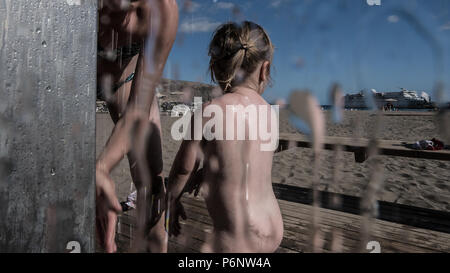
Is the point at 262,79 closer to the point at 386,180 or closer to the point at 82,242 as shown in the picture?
the point at 82,242

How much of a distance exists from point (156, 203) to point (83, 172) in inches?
21.2

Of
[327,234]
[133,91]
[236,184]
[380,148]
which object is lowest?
[327,234]

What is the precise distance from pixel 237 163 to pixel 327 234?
40.2 inches

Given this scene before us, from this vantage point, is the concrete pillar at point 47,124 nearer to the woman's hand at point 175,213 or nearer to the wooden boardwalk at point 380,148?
the woman's hand at point 175,213

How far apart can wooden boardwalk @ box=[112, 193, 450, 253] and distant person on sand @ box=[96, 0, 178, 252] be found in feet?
1.56

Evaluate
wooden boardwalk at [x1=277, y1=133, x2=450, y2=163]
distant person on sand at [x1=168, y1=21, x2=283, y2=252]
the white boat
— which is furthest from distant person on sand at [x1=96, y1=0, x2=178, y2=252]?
wooden boardwalk at [x1=277, y1=133, x2=450, y2=163]

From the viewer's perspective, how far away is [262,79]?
3.55 feet

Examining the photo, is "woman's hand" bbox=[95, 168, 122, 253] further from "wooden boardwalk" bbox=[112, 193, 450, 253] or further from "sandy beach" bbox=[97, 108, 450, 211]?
"sandy beach" bbox=[97, 108, 450, 211]

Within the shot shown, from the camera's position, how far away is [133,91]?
0.67 meters

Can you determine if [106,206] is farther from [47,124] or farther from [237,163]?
[237,163]

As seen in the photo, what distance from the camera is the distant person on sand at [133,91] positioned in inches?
24.7

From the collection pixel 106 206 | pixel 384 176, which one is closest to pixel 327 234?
pixel 106 206
